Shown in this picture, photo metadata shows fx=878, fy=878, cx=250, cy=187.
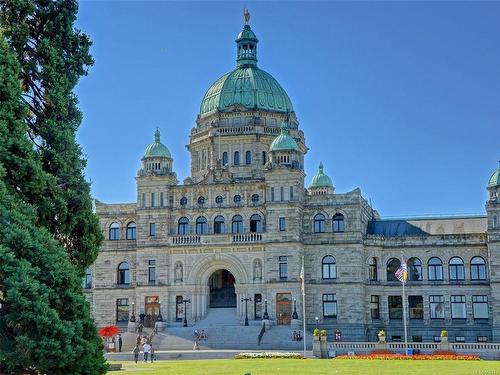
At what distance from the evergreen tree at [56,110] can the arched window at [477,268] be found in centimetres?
5466

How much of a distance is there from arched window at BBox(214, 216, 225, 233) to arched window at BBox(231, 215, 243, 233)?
1.06m

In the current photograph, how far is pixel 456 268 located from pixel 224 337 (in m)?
22.9

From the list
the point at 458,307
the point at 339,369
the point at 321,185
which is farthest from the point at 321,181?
the point at 339,369

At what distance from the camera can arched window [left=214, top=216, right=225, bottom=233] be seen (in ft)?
273

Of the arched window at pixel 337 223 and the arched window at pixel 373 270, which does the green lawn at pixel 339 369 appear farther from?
the arched window at pixel 373 270

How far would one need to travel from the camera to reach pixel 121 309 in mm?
86562

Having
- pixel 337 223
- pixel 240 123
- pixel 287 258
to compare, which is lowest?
pixel 287 258

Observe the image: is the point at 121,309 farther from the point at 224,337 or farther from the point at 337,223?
the point at 337,223

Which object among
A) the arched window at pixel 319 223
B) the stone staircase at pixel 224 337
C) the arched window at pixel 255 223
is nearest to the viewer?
the stone staircase at pixel 224 337

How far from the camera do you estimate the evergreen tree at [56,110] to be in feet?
105

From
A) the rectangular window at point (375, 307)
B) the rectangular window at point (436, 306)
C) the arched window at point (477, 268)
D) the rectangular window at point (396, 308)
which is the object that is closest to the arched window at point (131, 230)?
the rectangular window at point (375, 307)

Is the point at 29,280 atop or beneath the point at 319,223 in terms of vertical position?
beneath

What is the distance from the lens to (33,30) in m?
33.2

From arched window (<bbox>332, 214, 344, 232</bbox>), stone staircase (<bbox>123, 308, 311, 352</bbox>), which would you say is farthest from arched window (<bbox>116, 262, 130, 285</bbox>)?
arched window (<bbox>332, 214, 344, 232</bbox>)
